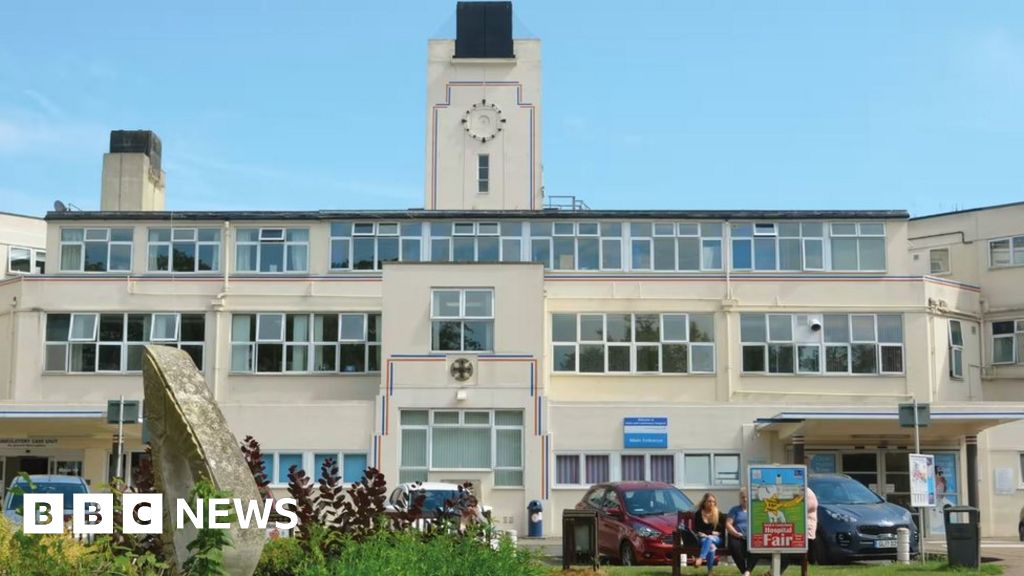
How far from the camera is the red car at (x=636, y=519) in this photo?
75.8 feet

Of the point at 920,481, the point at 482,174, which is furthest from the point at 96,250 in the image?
the point at 920,481

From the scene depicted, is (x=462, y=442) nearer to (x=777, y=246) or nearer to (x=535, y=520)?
(x=535, y=520)

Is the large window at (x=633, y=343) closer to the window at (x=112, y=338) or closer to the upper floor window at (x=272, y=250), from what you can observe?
the upper floor window at (x=272, y=250)

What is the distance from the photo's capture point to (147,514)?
1343 centimetres

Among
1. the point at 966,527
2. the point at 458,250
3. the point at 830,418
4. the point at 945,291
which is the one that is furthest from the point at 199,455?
the point at 945,291

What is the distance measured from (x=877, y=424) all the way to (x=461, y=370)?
37.0 feet

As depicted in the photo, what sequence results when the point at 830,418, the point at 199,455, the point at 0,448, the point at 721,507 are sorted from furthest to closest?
1. the point at 0,448
2. the point at 721,507
3. the point at 830,418
4. the point at 199,455

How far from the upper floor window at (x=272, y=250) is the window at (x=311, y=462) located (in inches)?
283

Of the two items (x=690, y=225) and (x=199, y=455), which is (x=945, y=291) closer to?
(x=690, y=225)

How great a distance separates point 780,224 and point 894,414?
8.73 meters

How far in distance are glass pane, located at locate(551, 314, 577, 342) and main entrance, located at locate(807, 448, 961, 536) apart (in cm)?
790

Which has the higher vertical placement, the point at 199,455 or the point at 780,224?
the point at 780,224

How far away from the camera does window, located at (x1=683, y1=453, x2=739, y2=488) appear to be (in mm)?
36875

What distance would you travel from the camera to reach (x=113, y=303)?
4122 centimetres
